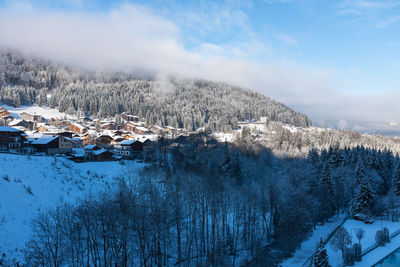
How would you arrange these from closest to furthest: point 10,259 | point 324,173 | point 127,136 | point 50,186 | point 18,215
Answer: point 10,259 < point 18,215 < point 50,186 < point 324,173 < point 127,136

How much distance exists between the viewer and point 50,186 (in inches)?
1051

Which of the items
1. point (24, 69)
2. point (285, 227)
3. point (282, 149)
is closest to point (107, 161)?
point (285, 227)

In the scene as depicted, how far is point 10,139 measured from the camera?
42.9 meters

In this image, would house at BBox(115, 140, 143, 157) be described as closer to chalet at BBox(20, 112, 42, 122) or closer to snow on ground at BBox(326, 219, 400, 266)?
snow on ground at BBox(326, 219, 400, 266)

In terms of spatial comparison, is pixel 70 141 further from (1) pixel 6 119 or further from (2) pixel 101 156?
(1) pixel 6 119

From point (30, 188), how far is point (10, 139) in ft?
80.5

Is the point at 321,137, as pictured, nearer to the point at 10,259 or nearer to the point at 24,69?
the point at 10,259

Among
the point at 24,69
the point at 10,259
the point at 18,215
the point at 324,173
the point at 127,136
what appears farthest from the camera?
the point at 24,69

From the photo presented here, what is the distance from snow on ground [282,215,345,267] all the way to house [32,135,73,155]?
40137 millimetres

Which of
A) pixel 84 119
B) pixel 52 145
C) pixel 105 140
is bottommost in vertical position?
pixel 52 145

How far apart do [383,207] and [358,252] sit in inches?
761

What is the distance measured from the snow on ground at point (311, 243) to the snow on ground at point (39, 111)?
9243 centimetres

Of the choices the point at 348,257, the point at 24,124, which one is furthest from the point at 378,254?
the point at 24,124

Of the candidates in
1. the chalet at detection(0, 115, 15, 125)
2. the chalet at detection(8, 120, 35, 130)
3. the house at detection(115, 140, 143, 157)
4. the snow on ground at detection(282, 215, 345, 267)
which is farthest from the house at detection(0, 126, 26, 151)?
the chalet at detection(0, 115, 15, 125)
